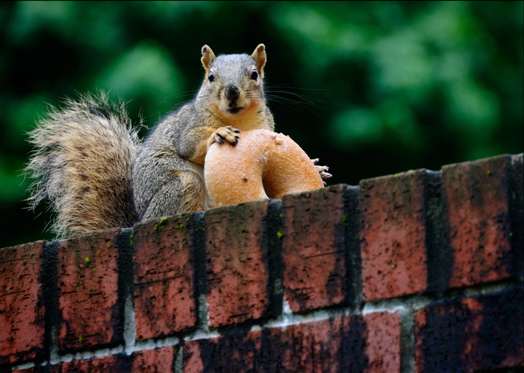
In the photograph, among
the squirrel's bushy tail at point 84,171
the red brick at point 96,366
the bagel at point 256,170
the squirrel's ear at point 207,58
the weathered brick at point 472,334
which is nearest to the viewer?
the weathered brick at point 472,334

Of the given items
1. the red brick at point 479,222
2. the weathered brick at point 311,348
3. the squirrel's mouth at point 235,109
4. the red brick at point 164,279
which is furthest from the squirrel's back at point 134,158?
the red brick at point 479,222

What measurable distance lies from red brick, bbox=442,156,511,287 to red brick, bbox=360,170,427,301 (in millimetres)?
32

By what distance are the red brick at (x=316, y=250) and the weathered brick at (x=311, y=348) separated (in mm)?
26

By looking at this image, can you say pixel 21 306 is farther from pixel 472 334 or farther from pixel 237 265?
pixel 472 334

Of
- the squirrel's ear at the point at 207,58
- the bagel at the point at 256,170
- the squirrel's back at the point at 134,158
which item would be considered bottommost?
the bagel at the point at 256,170

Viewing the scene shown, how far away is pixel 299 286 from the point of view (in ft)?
2.75

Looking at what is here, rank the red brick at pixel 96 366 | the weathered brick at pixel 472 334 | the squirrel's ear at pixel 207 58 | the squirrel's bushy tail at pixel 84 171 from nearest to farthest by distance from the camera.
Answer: the weathered brick at pixel 472 334
the red brick at pixel 96 366
the squirrel's bushy tail at pixel 84 171
the squirrel's ear at pixel 207 58

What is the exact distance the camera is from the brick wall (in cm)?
74

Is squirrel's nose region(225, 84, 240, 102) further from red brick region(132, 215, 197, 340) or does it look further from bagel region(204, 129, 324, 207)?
red brick region(132, 215, 197, 340)

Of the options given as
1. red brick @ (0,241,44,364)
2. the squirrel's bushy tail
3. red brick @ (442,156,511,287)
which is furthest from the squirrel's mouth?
red brick @ (442,156,511,287)

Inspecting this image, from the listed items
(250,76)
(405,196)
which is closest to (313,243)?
(405,196)

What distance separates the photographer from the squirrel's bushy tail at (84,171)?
5.14ft

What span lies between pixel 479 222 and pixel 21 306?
1.83 feet

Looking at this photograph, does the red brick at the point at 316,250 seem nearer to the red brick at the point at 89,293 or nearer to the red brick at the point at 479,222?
the red brick at the point at 479,222
